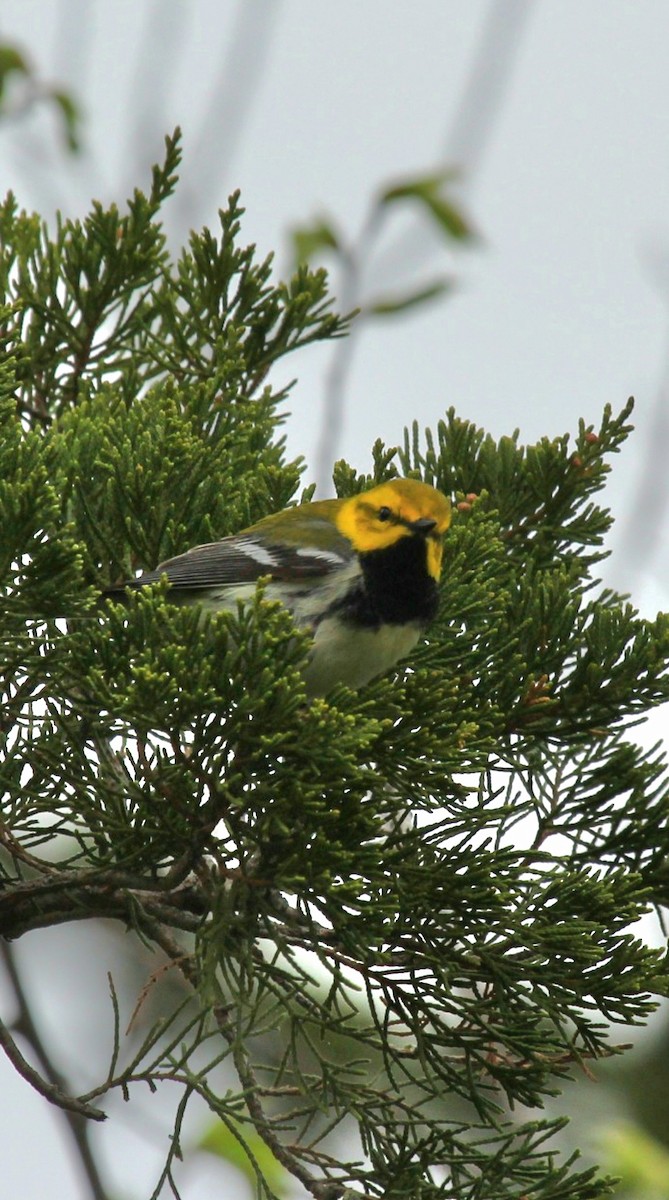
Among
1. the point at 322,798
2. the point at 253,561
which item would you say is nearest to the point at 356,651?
the point at 253,561

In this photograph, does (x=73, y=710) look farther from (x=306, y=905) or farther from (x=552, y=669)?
(x=552, y=669)

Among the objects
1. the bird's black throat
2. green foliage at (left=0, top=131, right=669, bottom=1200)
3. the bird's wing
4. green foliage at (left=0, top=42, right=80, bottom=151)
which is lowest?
green foliage at (left=0, top=131, right=669, bottom=1200)

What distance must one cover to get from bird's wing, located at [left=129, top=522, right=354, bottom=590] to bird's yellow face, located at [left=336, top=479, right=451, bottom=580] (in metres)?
0.07

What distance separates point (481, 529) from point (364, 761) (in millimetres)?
646

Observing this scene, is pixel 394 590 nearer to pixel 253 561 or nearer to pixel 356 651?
pixel 356 651

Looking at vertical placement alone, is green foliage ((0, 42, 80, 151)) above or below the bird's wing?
above

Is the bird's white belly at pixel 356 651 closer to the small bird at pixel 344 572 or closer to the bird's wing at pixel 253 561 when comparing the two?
the small bird at pixel 344 572

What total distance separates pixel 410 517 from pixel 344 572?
0.18 metres

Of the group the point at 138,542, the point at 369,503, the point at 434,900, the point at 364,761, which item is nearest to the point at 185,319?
the point at 369,503

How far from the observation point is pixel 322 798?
201cm

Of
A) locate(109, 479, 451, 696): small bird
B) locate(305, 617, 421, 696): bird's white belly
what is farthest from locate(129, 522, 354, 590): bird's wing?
locate(305, 617, 421, 696): bird's white belly

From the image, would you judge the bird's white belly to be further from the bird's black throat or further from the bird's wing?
the bird's wing

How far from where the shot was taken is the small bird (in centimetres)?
268

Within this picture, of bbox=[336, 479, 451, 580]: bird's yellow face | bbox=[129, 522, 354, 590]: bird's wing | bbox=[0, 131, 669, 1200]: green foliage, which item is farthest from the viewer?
bbox=[336, 479, 451, 580]: bird's yellow face
